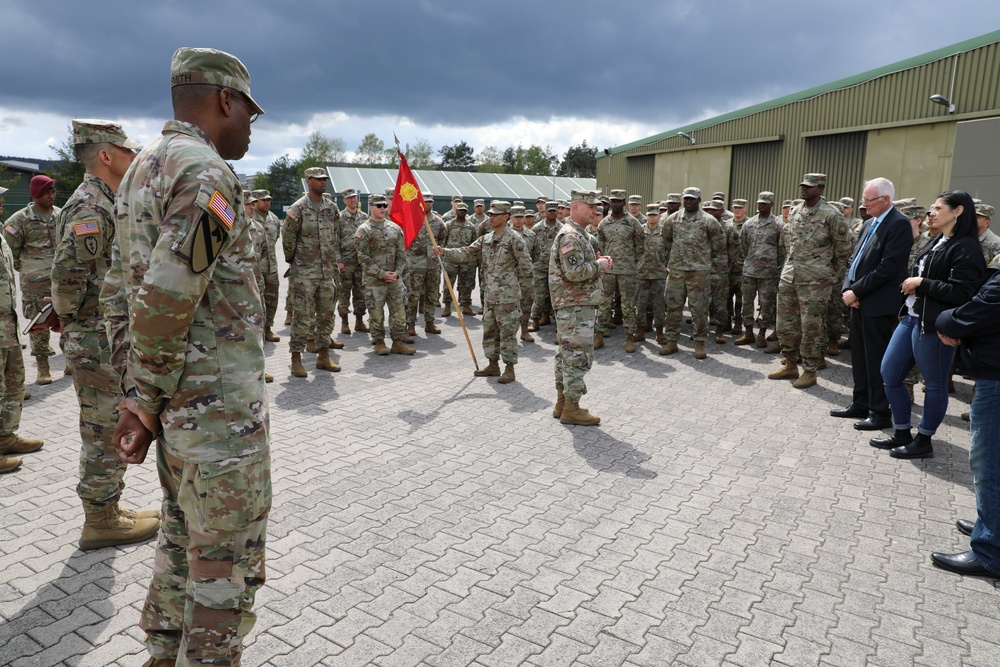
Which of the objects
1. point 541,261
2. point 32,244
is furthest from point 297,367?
point 541,261

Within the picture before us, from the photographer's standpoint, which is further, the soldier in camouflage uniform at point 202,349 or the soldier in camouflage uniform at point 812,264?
the soldier in camouflage uniform at point 812,264

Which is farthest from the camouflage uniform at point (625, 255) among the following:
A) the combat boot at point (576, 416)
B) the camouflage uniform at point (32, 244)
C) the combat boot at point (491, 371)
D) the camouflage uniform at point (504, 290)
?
the camouflage uniform at point (32, 244)

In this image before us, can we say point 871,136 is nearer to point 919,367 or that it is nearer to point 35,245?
point 919,367

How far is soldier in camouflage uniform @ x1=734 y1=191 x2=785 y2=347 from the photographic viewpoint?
9.26 meters

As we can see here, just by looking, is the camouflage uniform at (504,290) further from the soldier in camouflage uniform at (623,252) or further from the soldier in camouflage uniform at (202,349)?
the soldier in camouflage uniform at (202,349)

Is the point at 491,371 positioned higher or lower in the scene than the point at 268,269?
lower

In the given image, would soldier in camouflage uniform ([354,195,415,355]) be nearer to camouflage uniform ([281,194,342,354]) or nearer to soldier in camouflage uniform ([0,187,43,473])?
camouflage uniform ([281,194,342,354])

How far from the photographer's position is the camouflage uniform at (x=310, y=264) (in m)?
7.73

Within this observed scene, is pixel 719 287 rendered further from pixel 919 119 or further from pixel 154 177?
pixel 154 177

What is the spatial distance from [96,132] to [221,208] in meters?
2.16

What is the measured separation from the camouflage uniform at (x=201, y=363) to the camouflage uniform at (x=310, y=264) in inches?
219

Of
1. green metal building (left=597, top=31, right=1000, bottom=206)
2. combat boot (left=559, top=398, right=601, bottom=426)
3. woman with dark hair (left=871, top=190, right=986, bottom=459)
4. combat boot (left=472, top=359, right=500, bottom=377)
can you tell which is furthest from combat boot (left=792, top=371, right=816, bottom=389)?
green metal building (left=597, top=31, right=1000, bottom=206)

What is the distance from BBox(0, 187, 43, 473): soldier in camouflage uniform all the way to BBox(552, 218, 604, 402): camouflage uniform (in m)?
4.48

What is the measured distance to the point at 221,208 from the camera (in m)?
1.97
